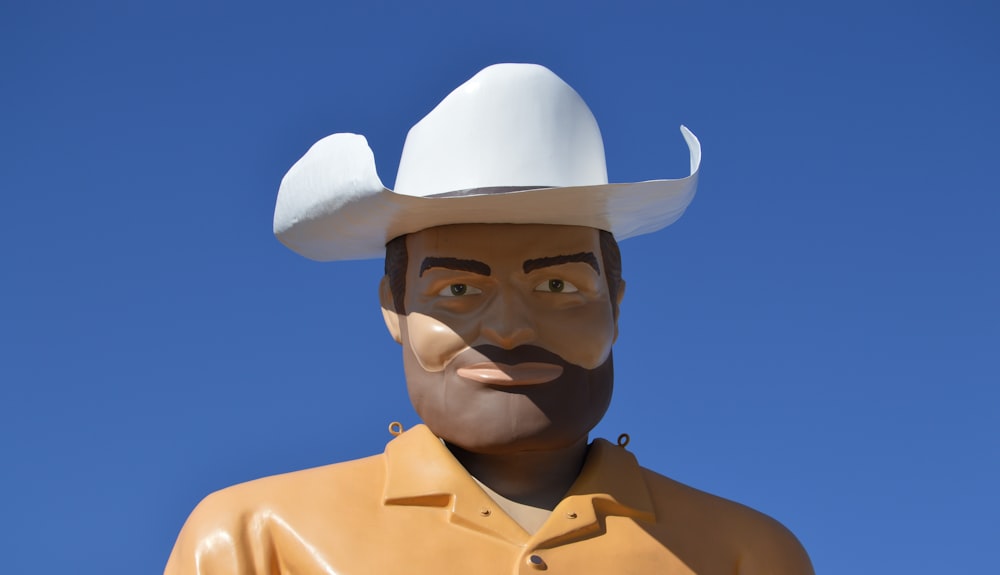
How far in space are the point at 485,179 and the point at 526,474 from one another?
0.89 metres

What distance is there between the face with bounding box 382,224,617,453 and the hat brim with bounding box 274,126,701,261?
74 mm

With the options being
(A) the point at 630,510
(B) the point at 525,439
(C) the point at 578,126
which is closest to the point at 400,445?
(B) the point at 525,439

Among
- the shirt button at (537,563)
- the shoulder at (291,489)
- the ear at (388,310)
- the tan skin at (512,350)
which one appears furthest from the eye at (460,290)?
the shirt button at (537,563)

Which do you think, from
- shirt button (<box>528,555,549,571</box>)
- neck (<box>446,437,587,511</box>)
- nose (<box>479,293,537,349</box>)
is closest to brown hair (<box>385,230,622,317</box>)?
nose (<box>479,293,537,349</box>)

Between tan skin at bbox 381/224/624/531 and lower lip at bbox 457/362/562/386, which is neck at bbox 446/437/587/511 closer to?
tan skin at bbox 381/224/624/531

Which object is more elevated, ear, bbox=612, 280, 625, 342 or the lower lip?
ear, bbox=612, 280, 625, 342

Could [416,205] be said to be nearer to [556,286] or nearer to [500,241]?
[500,241]

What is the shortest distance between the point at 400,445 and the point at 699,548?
3.10ft

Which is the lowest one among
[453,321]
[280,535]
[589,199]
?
[280,535]

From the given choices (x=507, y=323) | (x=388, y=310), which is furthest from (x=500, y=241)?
(x=388, y=310)

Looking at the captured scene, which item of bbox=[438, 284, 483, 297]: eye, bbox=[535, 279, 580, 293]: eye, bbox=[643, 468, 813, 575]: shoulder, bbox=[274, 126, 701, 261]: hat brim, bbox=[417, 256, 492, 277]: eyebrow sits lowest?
bbox=[643, 468, 813, 575]: shoulder

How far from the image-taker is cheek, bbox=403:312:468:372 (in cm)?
448

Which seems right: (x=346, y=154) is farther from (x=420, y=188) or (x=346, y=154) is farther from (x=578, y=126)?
(x=578, y=126)

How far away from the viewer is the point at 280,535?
4.41 meters
